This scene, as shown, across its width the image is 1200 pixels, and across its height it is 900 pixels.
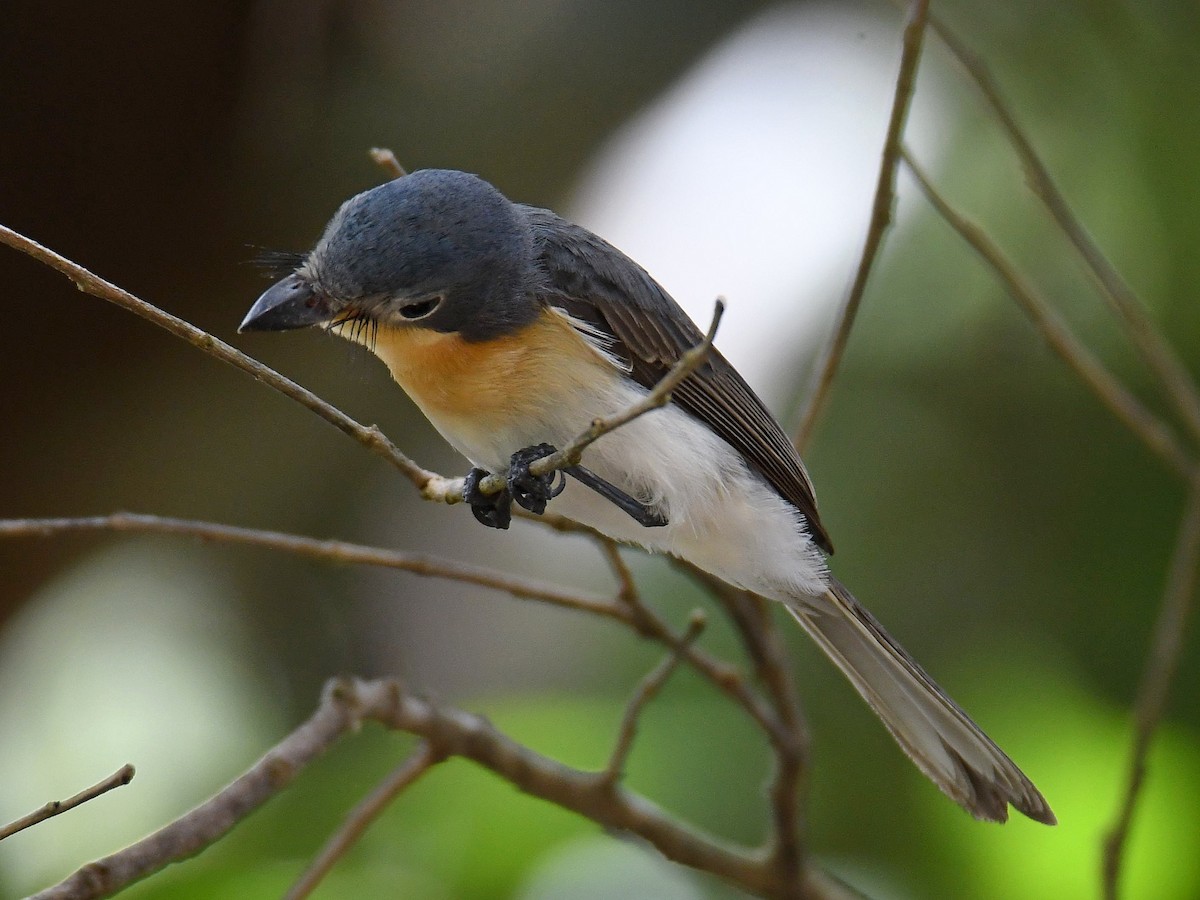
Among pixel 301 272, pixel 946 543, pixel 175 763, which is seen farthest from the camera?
pixel 946 543

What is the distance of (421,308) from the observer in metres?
2.03

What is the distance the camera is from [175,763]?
2.99 meters

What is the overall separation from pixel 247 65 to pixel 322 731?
8.92ft

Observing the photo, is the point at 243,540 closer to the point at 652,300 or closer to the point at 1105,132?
the point at 652,300

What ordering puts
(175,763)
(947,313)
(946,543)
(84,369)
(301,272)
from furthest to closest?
(947,313)
(946,543)
(84,369)
(175,763)
(301,272)

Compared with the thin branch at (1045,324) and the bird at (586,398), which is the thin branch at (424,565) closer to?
the bird at (586,398)

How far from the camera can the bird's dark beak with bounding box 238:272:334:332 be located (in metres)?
1.96

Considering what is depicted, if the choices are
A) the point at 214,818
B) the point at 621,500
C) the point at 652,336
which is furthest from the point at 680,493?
the point at 214,818

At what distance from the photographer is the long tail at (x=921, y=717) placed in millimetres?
2102

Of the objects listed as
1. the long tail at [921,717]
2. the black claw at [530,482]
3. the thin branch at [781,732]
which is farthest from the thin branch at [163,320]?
the long tail at [921,717]

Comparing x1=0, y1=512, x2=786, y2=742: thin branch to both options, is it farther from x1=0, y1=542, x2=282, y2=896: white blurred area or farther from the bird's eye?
x1=0, y1=542, x2=282, y2=896: white blurred area

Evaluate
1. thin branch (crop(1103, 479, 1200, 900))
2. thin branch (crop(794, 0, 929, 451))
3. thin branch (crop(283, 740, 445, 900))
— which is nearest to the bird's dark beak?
thin branch (crop(283, 740, 445, 900))

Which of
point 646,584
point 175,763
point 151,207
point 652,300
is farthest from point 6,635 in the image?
point 652,300

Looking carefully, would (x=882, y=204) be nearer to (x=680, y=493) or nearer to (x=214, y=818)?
(x=680, y=493)
